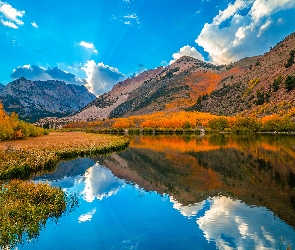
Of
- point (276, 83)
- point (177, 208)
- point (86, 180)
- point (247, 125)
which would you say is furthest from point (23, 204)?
point (276, 83)

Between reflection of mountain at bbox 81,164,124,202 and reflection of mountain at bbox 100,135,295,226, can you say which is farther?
reflection of mountain at bbox 81,164,124,202

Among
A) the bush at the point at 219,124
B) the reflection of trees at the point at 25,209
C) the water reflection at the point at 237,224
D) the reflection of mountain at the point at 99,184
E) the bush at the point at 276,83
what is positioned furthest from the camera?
the bush at the point at 276,83

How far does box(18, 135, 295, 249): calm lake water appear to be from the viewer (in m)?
17.2

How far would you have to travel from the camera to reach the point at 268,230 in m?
18.8

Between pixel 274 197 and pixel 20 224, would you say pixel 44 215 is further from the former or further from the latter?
pixel 274 197

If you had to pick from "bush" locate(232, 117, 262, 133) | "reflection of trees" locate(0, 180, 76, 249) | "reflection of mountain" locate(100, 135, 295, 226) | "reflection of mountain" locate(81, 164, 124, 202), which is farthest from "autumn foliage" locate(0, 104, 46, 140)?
"bush" locate(232, 117, 262, 133)

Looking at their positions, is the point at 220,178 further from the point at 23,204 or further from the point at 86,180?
the point at 23,204

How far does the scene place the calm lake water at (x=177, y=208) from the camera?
17172mm

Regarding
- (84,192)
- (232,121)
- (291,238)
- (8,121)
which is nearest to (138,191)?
(84,192)

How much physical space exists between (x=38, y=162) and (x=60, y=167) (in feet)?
17.1

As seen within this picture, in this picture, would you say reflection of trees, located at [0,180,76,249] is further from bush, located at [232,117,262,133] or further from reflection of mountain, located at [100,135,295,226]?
bush, located at [232,117,262,133]

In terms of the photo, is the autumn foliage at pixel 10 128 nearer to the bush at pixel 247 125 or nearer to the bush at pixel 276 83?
the bush at pixel 247 125

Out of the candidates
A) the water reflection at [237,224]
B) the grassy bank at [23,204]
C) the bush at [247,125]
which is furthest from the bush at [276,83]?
the grassy bank at [23,204]

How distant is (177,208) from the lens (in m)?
24.2
